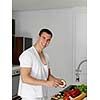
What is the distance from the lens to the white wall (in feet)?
11.7

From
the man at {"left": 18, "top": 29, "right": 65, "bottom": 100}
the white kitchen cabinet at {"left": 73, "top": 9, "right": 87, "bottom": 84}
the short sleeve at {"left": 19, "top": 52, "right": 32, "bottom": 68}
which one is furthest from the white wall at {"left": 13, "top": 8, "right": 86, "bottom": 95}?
the short sleeve at {"left": 19, "top": 52, "right": 32, "bottom": 68}

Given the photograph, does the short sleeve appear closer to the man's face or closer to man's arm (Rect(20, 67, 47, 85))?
man's arm (Rect(20, 67, 47, 85))

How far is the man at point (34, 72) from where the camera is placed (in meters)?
1.63

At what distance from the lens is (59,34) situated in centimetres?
363

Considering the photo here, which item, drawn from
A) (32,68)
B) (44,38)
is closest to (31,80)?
(32,68)

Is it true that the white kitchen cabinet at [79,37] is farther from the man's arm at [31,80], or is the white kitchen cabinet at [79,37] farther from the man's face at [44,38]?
the man's arm at [31,80]

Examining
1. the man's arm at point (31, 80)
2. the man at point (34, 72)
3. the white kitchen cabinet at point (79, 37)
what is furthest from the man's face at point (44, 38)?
the white kitchen cabinet at point (79, 37)

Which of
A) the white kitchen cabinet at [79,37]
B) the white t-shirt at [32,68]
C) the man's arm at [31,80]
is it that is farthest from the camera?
the white kitchen cabinet at [79,37]

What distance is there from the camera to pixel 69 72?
11.8 feet

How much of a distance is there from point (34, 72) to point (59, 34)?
1965mm

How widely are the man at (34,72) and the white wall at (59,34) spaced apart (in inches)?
70.3
